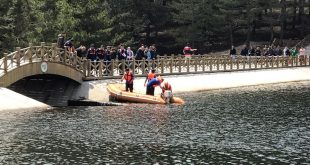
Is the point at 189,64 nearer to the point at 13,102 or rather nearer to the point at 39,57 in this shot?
the point at 39,57

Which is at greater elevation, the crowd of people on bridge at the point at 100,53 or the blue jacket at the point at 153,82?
the crowd of people on bridge at the point at 100,53

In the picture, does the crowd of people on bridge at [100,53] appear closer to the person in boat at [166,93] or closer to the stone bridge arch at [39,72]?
the stone bridge arch at [39,72]

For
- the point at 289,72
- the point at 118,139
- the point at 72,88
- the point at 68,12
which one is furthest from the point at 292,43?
the point at 118,139

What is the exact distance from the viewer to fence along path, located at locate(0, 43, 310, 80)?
37.5 meters

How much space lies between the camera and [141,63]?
47.4 metres

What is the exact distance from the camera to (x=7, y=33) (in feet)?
196

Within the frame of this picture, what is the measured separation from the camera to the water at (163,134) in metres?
21.7

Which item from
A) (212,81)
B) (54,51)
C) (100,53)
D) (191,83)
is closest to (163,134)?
(54,51)

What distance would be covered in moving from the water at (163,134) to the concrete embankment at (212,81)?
526 cm

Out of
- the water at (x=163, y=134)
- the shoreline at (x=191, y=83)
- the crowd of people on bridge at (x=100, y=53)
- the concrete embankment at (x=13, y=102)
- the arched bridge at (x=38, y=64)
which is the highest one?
the crowd of people on bridge at (x=100, y=53)

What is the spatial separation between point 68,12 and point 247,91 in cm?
2602

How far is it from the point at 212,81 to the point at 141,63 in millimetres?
6918

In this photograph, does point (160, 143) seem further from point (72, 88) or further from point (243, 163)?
point (72, 88)

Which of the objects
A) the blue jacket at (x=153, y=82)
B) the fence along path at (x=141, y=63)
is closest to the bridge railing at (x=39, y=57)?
the fence along path at (x=141, y=63)
